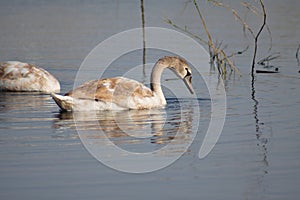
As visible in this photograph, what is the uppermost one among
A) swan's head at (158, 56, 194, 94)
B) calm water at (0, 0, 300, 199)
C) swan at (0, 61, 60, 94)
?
swan's head at (158, 56, 194, 94)

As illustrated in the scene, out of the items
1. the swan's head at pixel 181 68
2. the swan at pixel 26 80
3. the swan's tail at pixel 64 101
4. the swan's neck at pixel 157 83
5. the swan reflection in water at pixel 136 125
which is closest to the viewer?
the swan reflection in water at pixel 136 125

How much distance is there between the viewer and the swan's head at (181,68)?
12445 mm

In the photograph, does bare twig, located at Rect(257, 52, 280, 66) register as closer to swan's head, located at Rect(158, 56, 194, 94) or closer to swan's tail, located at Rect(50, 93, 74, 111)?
swan's head, located at Rect(158, 56, 194, 94)

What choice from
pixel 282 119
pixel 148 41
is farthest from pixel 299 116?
pixel 148 41

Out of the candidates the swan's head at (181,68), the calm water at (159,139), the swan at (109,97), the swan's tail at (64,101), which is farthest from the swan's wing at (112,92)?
the swan's head at (181,68)

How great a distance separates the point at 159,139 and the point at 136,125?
1.11 metres

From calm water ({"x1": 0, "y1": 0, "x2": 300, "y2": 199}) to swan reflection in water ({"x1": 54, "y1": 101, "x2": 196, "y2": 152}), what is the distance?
0.6 inches

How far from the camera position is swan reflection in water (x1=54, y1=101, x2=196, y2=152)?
29.5ft

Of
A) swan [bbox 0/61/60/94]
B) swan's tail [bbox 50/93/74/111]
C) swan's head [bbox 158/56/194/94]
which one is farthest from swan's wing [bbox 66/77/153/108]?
swan [bbox 0/61/60/94]

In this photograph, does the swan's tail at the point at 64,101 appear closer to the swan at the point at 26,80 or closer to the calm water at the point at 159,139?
the calm water at the point at 159,139

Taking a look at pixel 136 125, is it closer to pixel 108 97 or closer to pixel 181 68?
pixel 108 97

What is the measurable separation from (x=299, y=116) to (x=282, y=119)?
0.30 m

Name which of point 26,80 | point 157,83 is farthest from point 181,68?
point 26,80

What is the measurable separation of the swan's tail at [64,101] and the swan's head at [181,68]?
2130 mm
